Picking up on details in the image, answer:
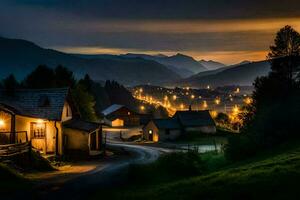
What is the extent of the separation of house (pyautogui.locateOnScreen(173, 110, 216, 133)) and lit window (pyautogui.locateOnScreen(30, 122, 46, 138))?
197 ft

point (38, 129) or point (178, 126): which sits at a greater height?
point (178, 126)

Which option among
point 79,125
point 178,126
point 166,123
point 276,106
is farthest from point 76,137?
point 178,126

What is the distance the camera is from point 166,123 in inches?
4277

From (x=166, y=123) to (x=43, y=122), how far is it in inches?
2279

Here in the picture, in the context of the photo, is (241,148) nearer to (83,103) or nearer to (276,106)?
(276,106)

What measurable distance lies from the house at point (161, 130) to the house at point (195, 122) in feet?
6.42

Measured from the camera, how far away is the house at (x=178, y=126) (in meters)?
107

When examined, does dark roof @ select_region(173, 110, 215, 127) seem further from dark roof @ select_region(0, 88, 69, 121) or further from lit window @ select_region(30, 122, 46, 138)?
lit window @ select_region(30, 122, 46, 138)

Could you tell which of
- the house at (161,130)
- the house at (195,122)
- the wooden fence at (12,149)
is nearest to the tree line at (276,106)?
the wooden fence at (12,149)

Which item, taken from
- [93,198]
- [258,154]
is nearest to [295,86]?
[258,154]

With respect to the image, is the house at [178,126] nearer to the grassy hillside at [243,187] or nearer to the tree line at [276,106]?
the tree line at [276,106]

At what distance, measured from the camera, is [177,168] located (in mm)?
36188

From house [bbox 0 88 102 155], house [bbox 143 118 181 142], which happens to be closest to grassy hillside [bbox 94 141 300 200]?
house [bbox 0 88 102 155]

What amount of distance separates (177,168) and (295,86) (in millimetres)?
27067
